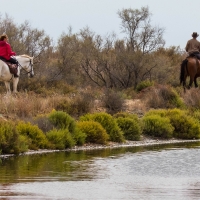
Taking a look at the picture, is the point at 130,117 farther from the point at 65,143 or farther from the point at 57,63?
the point at 57,63

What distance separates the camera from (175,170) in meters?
17.0

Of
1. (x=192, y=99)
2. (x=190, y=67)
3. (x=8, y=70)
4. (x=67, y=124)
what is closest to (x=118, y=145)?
(x=67, y=124)

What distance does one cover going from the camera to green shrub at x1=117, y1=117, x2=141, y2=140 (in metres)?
26.1

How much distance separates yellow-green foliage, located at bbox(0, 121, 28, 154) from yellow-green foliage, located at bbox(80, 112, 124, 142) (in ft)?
16.3

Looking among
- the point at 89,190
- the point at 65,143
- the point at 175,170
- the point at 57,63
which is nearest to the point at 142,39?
the point at 57,63

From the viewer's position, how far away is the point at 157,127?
2739 cm

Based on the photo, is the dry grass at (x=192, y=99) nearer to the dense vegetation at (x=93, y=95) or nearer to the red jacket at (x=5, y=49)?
the dense vegetation at (x=93, y=95)

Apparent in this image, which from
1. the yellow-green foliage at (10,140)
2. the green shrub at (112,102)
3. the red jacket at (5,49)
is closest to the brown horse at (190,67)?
the green shrub at (112,102)

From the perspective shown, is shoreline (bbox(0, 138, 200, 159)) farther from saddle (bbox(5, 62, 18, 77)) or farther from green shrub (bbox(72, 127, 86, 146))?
saddle (bbox(5, 62, 18, 77))

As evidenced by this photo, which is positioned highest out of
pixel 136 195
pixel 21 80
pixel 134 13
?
pixel 134 13

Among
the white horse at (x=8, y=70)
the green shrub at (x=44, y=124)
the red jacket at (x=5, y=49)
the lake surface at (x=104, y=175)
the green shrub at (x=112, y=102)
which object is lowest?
the lake surface at (x=104, y=175)

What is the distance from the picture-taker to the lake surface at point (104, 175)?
507 inches

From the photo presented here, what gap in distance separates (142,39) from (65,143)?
2586 centimetres

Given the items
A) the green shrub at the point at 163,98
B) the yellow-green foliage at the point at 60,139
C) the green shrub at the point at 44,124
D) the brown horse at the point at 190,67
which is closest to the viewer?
the yellow-green foliage at the point at 60,139
